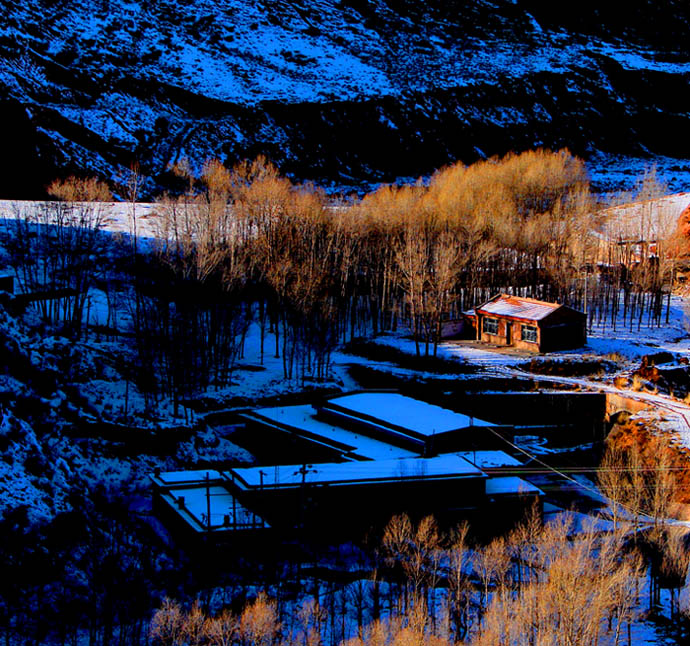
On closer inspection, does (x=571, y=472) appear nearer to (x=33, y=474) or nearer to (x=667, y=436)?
(x=667, y=436)

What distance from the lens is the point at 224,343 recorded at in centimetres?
3519

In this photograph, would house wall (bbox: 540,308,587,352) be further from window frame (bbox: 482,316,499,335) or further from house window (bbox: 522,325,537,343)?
window frame (bbox: 482,316,499,335)

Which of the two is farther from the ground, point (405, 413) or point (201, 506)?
point (405, 413)

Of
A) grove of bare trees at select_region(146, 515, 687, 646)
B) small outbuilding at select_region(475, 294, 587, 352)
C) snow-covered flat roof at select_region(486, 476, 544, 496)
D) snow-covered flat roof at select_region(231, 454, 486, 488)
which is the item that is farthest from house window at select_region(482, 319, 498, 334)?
grove of bare trees at select_region(146, 515, 687, 646)

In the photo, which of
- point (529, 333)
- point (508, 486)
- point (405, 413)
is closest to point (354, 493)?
point (508, 486)

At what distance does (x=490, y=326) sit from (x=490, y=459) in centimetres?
1840

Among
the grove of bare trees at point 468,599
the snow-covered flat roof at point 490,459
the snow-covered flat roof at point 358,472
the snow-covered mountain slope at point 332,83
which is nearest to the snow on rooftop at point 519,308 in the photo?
the snow-covered flat roof at point 490,459

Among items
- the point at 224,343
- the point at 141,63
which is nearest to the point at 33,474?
the point at 224,343

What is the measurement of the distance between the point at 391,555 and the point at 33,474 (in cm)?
885

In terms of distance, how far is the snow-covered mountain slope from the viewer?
79188 mm

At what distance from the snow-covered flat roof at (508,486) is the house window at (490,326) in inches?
762

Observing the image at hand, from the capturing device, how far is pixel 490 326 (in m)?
42.7

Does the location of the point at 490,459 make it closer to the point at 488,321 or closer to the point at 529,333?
the point at 529,333

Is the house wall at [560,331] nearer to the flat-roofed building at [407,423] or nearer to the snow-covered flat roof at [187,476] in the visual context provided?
the flat-roofed building at [407,423]
